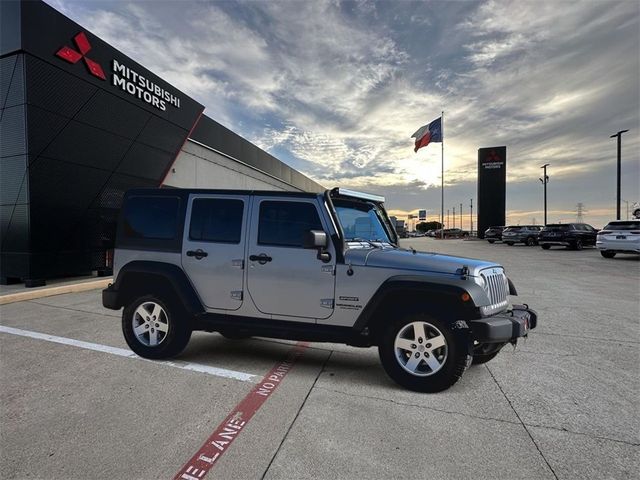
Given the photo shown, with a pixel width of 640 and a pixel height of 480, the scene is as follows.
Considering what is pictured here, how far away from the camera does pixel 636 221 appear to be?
16.2m

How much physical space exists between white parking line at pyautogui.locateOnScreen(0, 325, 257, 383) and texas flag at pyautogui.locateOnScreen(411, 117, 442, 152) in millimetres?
30305

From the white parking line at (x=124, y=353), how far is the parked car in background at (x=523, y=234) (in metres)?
30.8

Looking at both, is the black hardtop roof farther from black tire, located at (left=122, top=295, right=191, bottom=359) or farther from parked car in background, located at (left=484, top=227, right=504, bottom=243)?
parked car in background, located at (left=484, top=227, right=504, bottom=243)

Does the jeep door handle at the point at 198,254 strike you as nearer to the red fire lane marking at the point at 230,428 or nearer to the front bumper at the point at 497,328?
the red fire lane marking at the point at 230,428

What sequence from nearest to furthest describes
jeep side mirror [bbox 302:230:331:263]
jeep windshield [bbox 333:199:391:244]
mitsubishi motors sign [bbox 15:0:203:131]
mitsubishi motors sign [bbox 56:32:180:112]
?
1. jeep side mirror [bbox 302:230:331:263]
2. jeep windshield [bbox 333:199:391:244]
3. mitsubishi motors sign [bbox 15:0:203:131]
4. mitsubishi motors sign [bbox 56:32:180:112]

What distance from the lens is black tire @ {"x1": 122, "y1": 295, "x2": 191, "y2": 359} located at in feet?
14.1

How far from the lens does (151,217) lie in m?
4.56

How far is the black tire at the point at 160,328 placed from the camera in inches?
170

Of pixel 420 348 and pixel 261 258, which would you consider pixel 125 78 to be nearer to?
pixel 261 258

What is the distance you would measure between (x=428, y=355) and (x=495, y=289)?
985 mm

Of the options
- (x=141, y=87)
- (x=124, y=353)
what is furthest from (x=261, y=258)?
(x=141, y=87)

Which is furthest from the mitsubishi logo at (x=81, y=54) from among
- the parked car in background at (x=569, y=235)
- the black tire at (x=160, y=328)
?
the parked car in background at (x=569, y=235)

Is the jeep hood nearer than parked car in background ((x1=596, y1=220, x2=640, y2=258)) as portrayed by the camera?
Yes

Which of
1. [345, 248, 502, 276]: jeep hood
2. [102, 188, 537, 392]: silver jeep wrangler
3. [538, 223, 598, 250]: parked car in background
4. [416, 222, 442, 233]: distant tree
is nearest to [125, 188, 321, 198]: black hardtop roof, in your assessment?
[102, 188, 537, 392]: silver jeep wrangler
